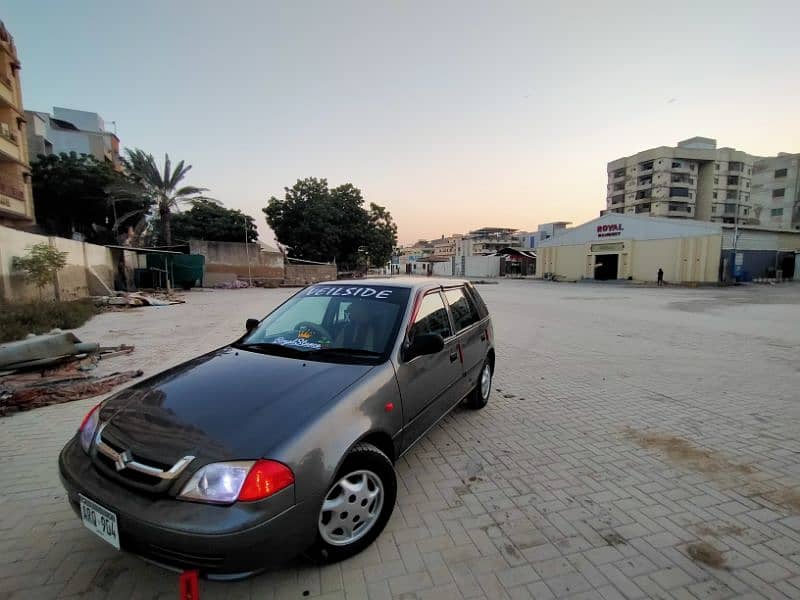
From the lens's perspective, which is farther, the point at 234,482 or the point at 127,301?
the point at 127,301

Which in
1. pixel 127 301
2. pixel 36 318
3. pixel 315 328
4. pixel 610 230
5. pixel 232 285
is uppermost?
pixel 610 230

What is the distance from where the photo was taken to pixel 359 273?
127 ft

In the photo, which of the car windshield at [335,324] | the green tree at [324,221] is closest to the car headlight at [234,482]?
the car windshield at [335,324]

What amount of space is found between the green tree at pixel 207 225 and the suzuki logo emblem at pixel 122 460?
4040 cm

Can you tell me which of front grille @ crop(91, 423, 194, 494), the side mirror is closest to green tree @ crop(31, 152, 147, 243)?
front grille @ crop(91, 423, 194, 494)

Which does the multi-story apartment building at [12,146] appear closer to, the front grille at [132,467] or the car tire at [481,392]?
A: the front grille at [132,467]

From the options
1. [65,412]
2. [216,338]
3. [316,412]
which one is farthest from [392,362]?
[216,338]

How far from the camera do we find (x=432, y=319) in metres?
3.39

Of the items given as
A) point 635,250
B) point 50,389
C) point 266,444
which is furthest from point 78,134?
point 635,250

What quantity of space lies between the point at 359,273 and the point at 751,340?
1275 inches

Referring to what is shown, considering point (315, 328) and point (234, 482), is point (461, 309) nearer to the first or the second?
point (315, 328)

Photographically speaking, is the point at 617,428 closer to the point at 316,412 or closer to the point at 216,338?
the point at 316,412

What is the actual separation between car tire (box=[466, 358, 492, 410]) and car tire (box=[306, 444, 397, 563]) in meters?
2.20

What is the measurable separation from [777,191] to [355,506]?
271ft
